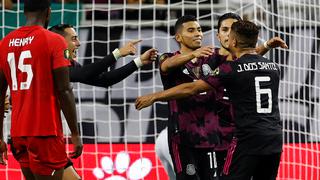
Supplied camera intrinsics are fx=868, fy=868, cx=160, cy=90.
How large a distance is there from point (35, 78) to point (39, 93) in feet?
0.35

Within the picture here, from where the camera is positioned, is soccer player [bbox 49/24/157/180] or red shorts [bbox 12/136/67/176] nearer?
red shorts [bbox 12/136/67/176]

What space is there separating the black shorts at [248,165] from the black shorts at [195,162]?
43.8 inches

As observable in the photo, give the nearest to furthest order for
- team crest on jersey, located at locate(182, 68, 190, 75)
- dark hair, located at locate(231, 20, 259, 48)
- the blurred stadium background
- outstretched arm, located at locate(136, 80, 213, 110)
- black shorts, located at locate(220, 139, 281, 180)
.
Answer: black shorts, located at locate(220, 139, 281, 180) < dark hair, located at locate(231, 20, 259, 48) < outstretched arm, located at locate(136, 80, 213, 110) < team crest on jersey, located at locate(182, 68, 190, 75) < the blurred stadium background

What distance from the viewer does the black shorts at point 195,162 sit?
7.68 metres

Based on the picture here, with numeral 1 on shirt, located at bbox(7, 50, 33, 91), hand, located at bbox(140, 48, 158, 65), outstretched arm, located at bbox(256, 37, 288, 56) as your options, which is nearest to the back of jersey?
outstretched arm, located at bbox(256, 37, 288, 56)

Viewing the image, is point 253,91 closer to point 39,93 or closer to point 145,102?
point 145,102

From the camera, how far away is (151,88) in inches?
459

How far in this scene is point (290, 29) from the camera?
446 inches

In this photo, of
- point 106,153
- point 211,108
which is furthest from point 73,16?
point 211,108

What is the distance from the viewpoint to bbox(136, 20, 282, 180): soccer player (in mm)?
6449

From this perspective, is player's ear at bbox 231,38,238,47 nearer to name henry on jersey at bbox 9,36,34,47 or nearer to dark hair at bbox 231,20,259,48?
dark hair at bbox 231,20,259,48

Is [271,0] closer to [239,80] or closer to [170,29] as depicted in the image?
[170,29]

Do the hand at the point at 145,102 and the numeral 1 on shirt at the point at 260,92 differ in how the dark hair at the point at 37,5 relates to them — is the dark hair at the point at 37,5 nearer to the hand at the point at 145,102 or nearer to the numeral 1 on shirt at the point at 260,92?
the hand at the point at 145,102

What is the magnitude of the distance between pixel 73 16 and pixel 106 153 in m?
2.39
